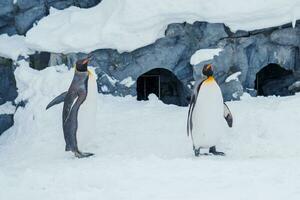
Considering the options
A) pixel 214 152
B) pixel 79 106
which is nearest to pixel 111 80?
pixel 79 106

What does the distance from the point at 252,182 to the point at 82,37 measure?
5.04 meters

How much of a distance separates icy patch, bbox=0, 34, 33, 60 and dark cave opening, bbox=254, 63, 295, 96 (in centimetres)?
478

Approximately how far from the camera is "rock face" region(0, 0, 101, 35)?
389 inches

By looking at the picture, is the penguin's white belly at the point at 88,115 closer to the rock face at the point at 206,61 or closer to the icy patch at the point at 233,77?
the rock face at the point at 206,61

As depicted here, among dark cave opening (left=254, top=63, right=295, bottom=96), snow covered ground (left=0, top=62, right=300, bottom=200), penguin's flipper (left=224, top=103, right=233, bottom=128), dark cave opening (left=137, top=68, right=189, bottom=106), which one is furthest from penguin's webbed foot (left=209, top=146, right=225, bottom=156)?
dark cave opening (left=137, top=68, right=189, bottom=106)

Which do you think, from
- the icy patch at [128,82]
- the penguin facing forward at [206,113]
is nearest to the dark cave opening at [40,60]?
the icy patch at [128,82]

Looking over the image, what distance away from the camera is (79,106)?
6.46 meters

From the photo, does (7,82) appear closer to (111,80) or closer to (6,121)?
(6,121)

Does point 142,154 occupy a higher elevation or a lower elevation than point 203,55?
lower

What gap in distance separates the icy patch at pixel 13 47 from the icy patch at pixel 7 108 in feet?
3.24

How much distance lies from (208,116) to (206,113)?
0.05 m

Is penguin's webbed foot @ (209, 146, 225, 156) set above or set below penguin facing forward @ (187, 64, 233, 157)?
below

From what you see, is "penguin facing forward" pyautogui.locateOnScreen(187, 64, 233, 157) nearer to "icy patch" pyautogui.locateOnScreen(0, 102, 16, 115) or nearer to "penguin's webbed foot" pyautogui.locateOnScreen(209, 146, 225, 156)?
"penguin's webbed foot" pyautogui.locateOnScreen(209, 146, 225, 156)

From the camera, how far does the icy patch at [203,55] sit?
27.7ft
